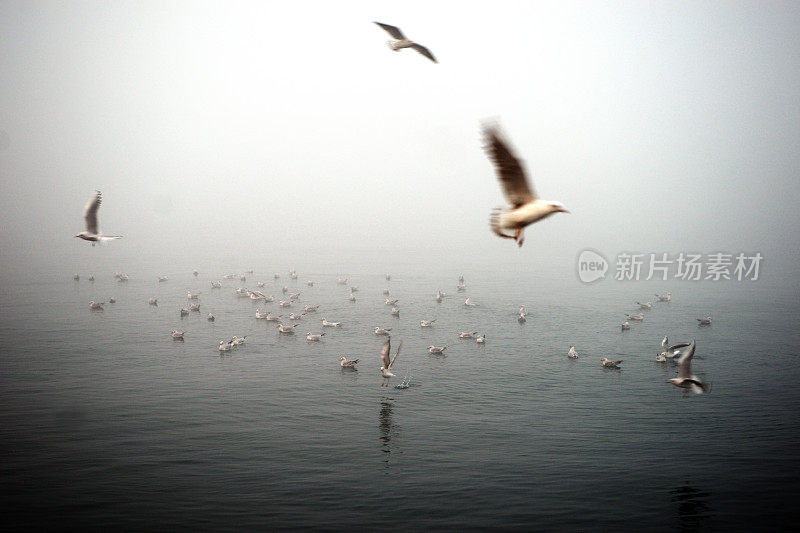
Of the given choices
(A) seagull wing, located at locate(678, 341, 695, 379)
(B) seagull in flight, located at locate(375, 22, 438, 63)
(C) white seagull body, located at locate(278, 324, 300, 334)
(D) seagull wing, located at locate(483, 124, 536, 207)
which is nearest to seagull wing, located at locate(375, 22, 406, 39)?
(B) seagull in flight, located at locate(375, 22, 438, 63)

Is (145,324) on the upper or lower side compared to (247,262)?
lower

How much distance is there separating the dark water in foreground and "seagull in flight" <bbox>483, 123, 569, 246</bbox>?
14.6 m

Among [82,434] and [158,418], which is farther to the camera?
[158,418]

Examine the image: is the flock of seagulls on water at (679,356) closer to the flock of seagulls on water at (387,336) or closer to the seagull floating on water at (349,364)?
the flock of seagulls on water at (387,336)

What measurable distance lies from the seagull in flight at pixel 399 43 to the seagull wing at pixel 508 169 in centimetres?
510

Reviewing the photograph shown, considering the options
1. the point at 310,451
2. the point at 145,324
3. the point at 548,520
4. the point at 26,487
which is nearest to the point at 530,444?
the point at 548,520

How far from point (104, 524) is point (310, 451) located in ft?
26.9

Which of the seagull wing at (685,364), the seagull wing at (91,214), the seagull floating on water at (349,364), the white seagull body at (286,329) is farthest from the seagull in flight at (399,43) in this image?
the white seagull body at (286,329)

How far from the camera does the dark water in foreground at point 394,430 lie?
2122 centimetres

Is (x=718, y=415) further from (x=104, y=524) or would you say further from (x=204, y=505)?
(x=104, y=524)

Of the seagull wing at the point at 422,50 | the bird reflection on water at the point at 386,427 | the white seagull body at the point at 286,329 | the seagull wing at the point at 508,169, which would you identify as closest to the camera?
the seagull wing at the point at 508,169

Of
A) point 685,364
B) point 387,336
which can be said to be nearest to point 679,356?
point 685,364

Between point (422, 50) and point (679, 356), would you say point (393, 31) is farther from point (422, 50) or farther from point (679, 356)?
point (679, 356)

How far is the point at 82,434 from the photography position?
27.4 meters
